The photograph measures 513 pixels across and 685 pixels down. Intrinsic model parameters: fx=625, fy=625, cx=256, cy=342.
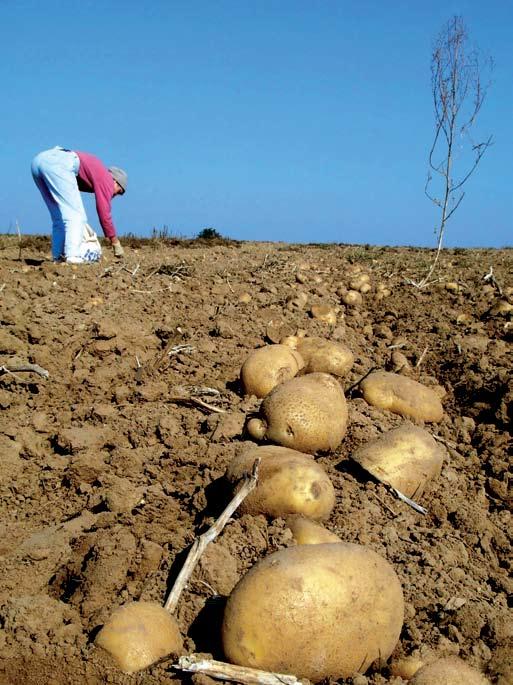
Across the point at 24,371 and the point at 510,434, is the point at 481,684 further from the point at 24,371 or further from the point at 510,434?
the point at 24,371

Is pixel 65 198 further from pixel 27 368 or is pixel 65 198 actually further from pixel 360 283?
pixel 27 368

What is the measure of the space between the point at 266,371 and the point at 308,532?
124cm

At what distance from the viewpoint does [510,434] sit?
10.8ft

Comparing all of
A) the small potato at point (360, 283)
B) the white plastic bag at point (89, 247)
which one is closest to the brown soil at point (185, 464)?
A: the small potato at point (360, 283)

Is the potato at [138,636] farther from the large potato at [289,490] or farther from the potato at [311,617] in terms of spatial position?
the large potato at [289,490]

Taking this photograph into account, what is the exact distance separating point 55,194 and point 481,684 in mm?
6709

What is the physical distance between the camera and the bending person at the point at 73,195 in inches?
278

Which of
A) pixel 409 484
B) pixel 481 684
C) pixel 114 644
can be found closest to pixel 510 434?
pixel 409 484

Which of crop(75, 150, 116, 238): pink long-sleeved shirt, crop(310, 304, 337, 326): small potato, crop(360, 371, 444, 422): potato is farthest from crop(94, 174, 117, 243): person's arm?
crop(360, 371, 444, 422): potato

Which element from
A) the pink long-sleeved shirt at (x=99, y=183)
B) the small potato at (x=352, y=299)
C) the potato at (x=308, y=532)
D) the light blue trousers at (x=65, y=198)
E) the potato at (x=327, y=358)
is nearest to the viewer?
the potato at (x=308, y=532)

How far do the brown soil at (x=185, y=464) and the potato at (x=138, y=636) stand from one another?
4 centimetres

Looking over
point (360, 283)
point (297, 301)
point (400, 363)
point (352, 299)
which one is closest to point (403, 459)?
point (400, 363)

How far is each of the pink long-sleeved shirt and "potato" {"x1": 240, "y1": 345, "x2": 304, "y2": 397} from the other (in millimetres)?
4577

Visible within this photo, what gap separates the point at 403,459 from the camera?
8.69 feet
